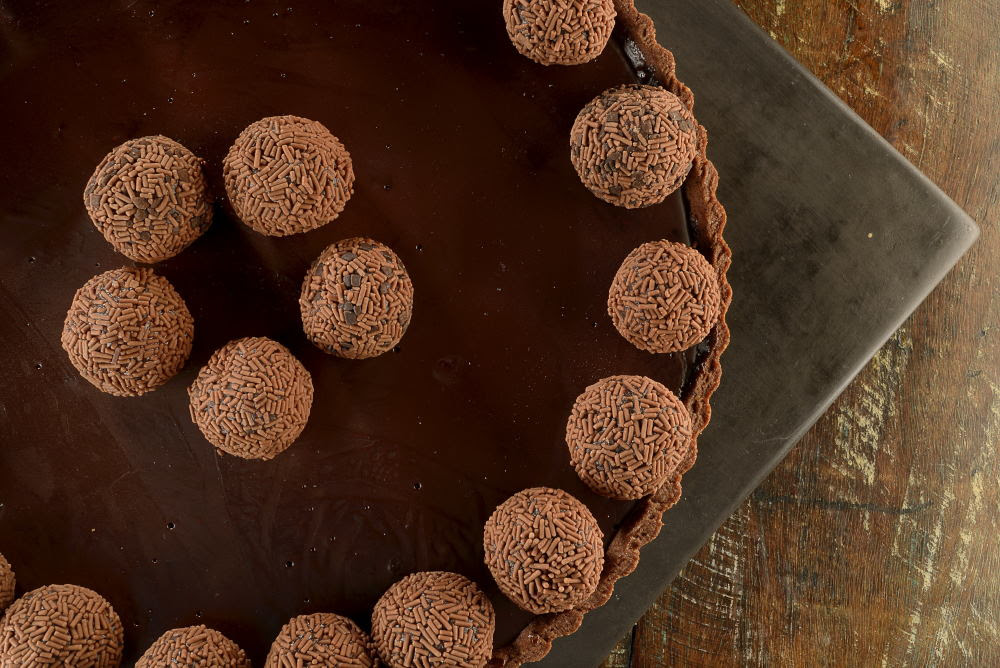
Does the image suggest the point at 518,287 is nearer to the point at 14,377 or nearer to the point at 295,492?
the point at 295,492

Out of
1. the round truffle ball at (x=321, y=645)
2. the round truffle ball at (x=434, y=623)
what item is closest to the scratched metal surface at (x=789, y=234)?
the round truffle ball at (x=434, y=623)

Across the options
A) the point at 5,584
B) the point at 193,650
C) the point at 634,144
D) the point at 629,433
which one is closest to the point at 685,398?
the point at 629,433

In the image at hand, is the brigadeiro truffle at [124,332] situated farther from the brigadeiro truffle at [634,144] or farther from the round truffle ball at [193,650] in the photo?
the brigadeiro truffle at [634,144]

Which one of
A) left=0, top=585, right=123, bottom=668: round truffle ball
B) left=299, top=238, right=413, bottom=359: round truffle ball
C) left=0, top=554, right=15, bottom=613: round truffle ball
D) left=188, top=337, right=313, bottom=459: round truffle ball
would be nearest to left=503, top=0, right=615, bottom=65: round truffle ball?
left=299, top=238, right=413, bottom=359: round truffle ball

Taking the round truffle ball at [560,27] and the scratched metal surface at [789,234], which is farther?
the scratched metal surface at [789,234]

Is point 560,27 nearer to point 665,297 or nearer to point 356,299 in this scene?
point 665,297

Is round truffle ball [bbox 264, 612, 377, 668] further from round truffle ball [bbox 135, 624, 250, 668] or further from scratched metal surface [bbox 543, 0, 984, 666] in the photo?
scratched metal surface [bbox 543, 0, 984, 666]

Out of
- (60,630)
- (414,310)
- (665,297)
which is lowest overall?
(60,630)
